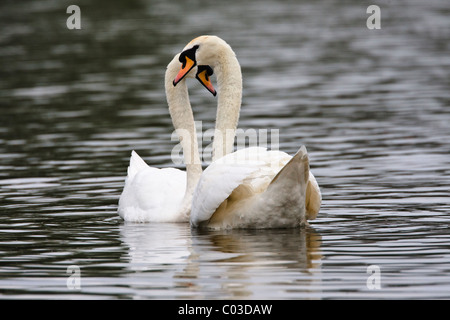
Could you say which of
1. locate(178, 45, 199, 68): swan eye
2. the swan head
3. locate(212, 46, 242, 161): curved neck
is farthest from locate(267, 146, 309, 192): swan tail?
locate(178, 45, 199, 68): swan eye

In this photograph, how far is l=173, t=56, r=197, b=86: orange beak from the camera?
1198 centimetres

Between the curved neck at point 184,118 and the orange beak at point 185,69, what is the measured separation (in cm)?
17

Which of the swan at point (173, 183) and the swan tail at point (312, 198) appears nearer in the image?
the swan tail at point (312, 198)

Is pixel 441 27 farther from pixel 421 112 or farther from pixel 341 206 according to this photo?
pixel 341 206

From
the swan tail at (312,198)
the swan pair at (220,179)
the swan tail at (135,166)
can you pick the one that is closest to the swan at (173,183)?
the swan pair at (220,179)

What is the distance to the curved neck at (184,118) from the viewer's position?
479 inches

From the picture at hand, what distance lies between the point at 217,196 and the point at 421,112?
10.3 metres

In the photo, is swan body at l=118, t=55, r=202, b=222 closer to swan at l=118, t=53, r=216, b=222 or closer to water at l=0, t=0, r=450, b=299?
swan at l=118, t=53, r=216, b=222

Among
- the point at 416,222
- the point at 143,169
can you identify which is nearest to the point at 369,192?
the point at 416,222

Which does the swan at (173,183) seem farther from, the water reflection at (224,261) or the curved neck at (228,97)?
the water reflection at (224,261)

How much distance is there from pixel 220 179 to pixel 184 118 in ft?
6.64

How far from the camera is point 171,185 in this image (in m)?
12.5

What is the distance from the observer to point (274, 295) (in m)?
8.23

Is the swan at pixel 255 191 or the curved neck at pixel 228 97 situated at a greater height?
the curved neck at pixel 228 97
